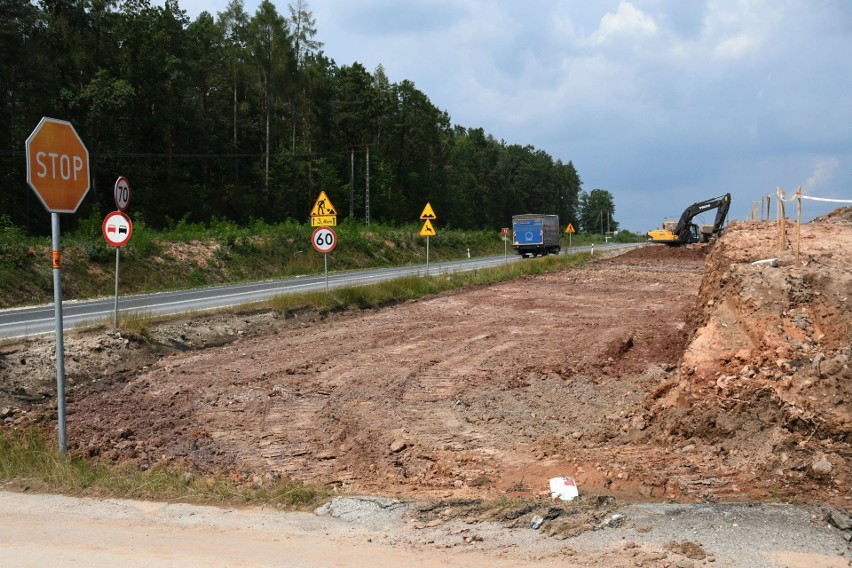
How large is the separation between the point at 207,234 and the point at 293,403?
31.3 meters

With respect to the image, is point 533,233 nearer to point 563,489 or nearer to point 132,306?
point 132,306

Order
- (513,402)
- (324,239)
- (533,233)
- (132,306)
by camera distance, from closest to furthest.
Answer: (513,402) < (324,239) < (132,306) < (533,233)

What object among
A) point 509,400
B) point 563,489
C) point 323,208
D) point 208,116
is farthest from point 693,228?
point 563,489

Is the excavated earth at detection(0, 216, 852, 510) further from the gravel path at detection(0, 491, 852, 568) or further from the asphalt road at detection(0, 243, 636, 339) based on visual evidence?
the asphalt road at detection(0, 243, 636, 339)

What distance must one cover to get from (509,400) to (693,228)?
165 feet

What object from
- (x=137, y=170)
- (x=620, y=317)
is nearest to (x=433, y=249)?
(x=137, y=170)

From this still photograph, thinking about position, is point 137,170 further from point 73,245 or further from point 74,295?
point 74,295

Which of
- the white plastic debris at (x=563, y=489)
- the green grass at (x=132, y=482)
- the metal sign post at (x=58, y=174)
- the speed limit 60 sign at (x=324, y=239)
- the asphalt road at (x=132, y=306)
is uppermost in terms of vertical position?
the metal sign post at (x=58, y=174)

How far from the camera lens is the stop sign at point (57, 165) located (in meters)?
7.04

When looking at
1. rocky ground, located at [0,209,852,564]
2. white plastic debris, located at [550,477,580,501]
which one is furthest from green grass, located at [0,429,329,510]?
white plastic debris, located at [550,477,580,501]

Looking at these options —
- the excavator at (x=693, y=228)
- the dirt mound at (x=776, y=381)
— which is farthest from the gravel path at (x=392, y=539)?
the excavator at (x=693, y=228)

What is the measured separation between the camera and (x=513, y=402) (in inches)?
399

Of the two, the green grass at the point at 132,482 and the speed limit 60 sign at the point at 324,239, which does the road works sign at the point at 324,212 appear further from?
the green grass at the point at 132,482

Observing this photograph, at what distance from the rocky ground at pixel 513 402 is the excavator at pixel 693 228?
36.2 meters
